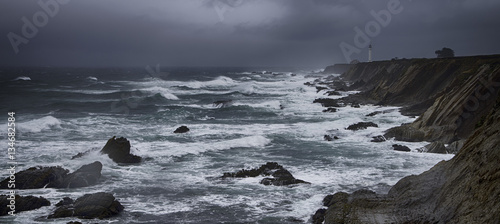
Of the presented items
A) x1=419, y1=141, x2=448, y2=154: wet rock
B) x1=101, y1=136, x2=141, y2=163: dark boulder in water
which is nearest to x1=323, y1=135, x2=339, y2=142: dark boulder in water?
x1=419, y1=141, x2=448, y2=154: wet rock

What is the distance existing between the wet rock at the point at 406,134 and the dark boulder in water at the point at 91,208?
706 inches

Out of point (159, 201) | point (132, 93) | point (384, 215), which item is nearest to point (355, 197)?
point (384, 215)

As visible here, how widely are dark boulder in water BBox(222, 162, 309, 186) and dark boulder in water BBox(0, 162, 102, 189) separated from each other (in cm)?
592

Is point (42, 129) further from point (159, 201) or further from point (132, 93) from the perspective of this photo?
point (132, 93)

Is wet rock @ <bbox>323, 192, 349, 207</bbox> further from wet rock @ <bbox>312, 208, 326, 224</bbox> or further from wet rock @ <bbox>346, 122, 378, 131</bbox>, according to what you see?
wet rock @ <bbox>346, 122, 378, 131</bbox>

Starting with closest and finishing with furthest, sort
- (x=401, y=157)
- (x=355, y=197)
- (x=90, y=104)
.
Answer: (x=355, y=197) → (x=401, y=157) → (x=90, y=104)

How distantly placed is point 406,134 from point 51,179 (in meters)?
20.1

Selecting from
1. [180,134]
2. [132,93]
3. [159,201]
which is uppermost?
[132,93]

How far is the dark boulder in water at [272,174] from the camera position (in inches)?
669

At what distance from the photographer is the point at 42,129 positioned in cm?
3103

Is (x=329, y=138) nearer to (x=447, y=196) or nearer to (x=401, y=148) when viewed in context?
(x=401, y=148)

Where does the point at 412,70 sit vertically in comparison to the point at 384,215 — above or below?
above

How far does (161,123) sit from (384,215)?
27.3 metres

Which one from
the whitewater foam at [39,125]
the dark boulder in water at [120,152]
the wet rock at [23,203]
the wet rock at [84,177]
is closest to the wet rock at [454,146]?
the dark boulder in water at [120,152]
